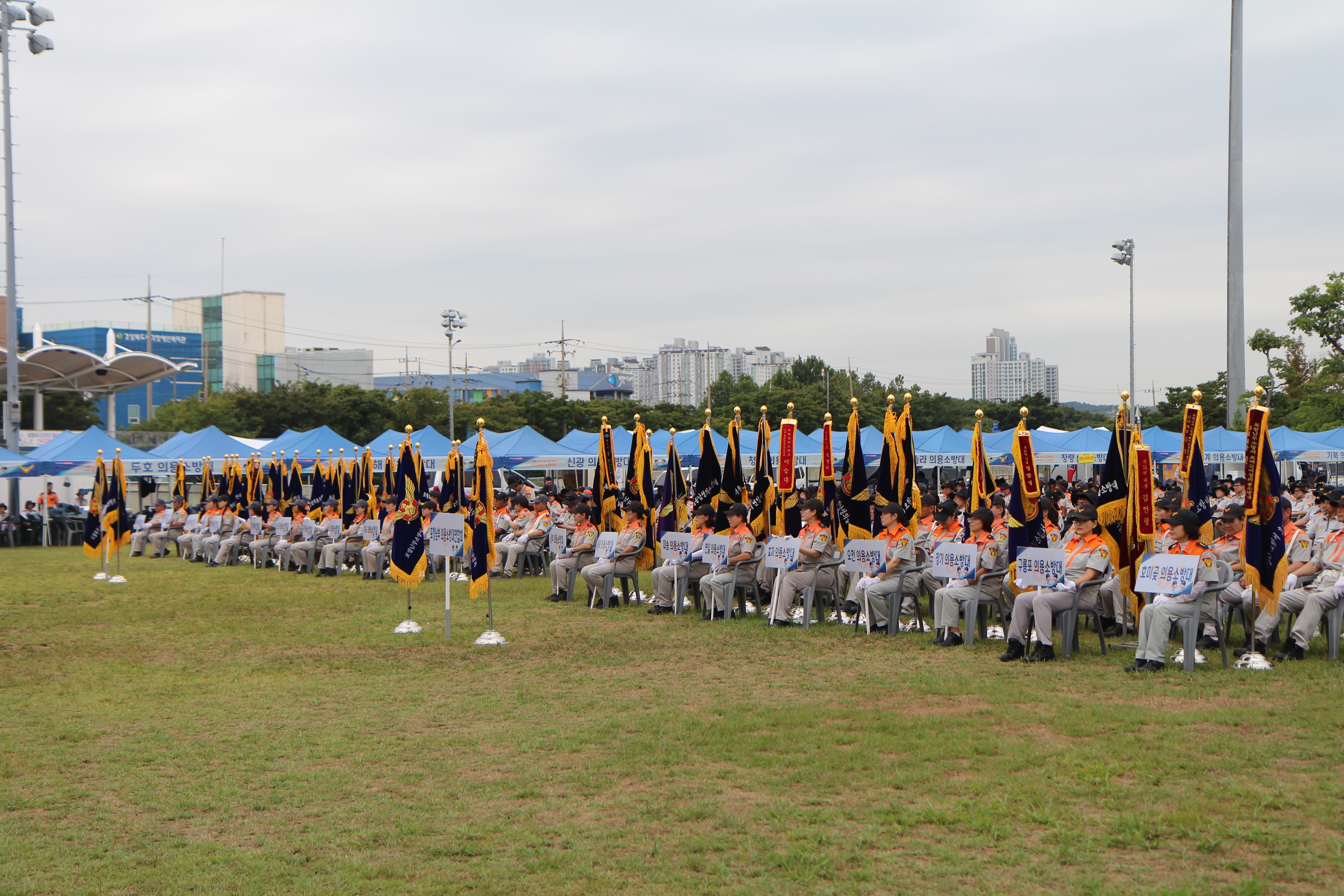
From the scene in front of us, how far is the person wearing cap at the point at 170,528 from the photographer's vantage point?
2625 cm

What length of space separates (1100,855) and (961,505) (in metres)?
11.2

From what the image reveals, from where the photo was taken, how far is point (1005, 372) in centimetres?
17050

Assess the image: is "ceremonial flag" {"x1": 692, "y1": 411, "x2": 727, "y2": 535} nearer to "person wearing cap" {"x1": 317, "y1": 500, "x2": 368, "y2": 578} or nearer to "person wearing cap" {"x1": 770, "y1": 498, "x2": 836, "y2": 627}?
"person wearing cap" {"x1": 770, "y1": 498, "x2": 836, "y2": 627}

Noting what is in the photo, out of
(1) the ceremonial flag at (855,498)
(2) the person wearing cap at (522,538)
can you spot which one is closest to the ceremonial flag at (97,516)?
(2) the person wearing cap at (522,538)

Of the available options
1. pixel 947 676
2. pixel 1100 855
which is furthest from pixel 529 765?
pixel 947 676

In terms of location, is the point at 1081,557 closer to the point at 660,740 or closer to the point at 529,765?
the point at 660,740

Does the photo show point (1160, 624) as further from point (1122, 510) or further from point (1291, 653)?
point (1122, 510)

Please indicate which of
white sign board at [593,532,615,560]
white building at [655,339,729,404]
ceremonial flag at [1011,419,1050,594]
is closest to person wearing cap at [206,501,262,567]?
white sign board at [593,532,615,560]

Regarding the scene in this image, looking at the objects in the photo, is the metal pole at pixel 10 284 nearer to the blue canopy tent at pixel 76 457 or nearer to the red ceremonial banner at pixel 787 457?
the blue canopy tent at pixel 76 457

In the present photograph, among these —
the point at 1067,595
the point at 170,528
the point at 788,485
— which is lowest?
the point at 170,528

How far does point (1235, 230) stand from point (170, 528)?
2471 centimetres

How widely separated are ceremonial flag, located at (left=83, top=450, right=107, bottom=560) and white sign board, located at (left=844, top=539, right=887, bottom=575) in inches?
596

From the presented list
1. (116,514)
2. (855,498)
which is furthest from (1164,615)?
(116,514)

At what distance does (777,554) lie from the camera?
41.2ft
